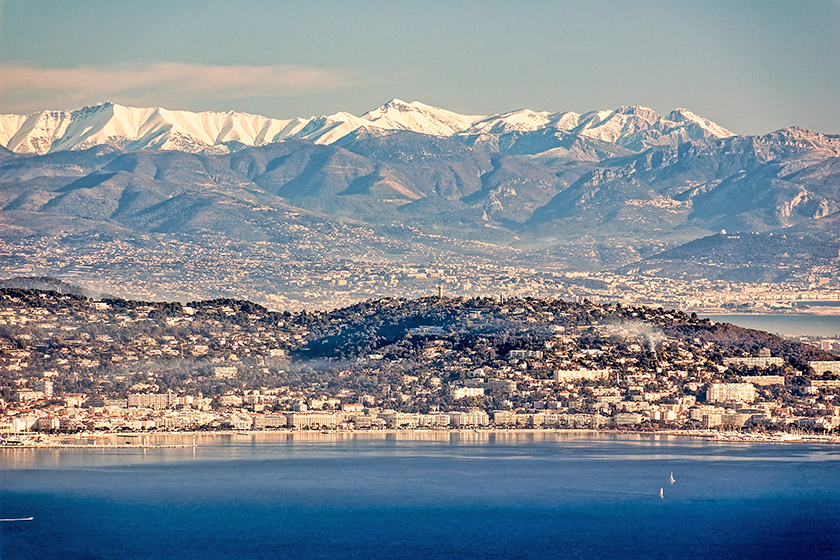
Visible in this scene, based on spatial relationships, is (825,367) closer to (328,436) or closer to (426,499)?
(328,436)

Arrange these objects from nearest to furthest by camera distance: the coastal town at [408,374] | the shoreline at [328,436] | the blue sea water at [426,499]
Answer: the blue sea water at [426,499] → the shoreline at [328,436] → the coastal town at [408,374]

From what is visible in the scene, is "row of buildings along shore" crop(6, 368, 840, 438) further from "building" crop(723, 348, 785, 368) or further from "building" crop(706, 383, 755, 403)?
"building" crop(723, 348, 785, 368)

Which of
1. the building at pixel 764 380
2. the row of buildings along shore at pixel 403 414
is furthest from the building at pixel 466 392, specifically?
the building at pixel 764 380

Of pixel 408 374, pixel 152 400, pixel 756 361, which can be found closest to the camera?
pixel 152 400

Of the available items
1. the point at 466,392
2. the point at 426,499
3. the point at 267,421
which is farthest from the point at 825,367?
the point at 426,499

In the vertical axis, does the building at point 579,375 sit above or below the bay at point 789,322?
below

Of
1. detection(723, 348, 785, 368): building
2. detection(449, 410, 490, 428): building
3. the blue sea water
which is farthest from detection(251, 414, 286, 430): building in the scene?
detection(723, 348, 785, 368): building

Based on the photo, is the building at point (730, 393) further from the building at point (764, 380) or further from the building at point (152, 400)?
the building at point (152, 400)

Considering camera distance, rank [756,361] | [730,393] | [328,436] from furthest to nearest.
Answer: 1. [756,361]
2. [730,393]
3. [328,436]
